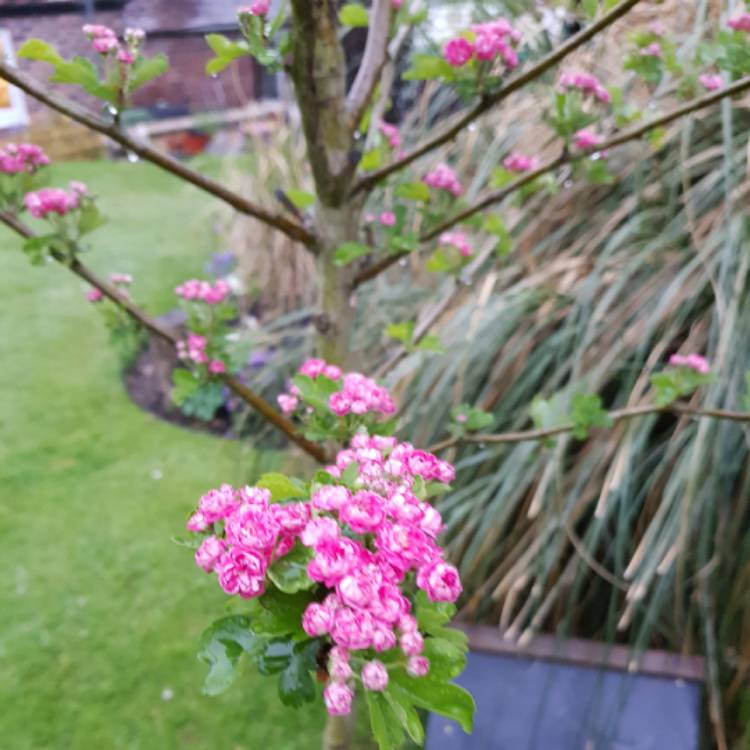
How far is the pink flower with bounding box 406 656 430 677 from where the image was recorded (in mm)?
360

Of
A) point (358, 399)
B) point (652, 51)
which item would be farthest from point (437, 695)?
point (652, 51)

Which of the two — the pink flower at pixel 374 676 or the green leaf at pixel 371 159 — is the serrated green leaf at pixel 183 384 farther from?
the pink flower at pixel 374 676

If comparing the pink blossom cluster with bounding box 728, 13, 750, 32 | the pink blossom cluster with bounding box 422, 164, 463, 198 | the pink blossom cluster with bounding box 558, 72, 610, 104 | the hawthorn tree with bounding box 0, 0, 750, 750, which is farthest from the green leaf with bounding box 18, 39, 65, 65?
the pink blossom cluster with bounding box 728, 13, 750, 32

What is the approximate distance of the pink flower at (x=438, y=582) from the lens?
0.37m

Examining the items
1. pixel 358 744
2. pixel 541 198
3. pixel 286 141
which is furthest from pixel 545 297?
pixel 286 141

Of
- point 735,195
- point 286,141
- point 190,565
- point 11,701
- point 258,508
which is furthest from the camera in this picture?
point 286,141

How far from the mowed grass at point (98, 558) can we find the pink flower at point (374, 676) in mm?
916

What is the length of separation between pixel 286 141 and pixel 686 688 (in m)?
2.18

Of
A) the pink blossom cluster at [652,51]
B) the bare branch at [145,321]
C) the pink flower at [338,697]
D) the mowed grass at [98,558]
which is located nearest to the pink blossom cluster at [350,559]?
the pink flower at [338,697]

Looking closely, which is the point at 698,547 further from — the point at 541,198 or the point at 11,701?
the point at 11,701

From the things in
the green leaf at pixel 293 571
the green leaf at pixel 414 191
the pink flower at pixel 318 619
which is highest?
the green leaf at pixel 414 191

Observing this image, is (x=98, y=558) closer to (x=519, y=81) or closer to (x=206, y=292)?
(x=206, y=292)

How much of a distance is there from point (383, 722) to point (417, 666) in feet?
0.12

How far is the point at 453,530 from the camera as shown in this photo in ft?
4.12
